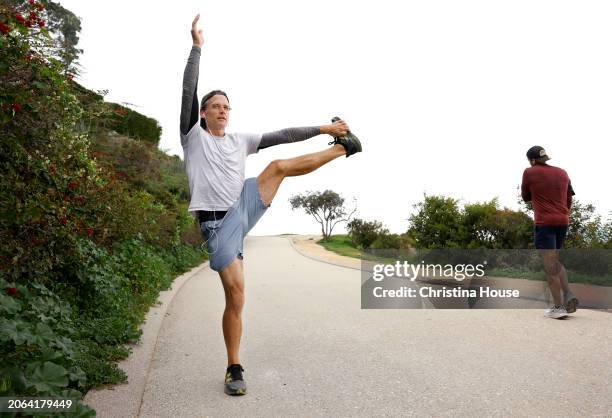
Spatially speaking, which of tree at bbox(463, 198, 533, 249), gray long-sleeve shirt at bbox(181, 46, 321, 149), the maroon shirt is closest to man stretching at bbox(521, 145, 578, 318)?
the maroon shirt

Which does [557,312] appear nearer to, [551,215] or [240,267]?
[551,215]

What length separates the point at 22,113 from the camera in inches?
158

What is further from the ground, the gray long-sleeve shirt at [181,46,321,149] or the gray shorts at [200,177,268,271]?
the gray long-sleeve shirt at [181,46,321,149]

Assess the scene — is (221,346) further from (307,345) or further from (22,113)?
(22,113)

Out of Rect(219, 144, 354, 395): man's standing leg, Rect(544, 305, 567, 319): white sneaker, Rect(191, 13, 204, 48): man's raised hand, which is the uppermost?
Rect(191, 13, 204, 48): man's raised hand

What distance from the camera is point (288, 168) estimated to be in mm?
3844

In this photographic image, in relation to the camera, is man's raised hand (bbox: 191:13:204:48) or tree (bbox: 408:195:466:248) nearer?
man's raised hand (bbox: 191:13:204:48)

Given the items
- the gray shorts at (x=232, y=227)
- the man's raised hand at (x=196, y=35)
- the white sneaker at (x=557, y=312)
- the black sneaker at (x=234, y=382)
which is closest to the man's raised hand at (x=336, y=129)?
the gray shorts at (x=232, y=227)

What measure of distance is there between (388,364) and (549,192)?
378 cm

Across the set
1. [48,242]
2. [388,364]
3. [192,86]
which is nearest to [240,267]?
[192,86]

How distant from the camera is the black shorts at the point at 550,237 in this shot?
268 inches

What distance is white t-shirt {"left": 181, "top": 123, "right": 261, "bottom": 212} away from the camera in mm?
3869

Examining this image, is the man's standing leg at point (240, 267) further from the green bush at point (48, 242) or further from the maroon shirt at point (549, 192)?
the maroon shirt at point (549, 192)

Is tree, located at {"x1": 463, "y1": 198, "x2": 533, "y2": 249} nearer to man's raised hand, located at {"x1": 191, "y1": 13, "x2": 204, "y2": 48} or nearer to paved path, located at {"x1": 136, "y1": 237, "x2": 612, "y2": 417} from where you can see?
paved path, located at {"x1": 136, "y1": 237, "x2": 612, "y2": 417}
